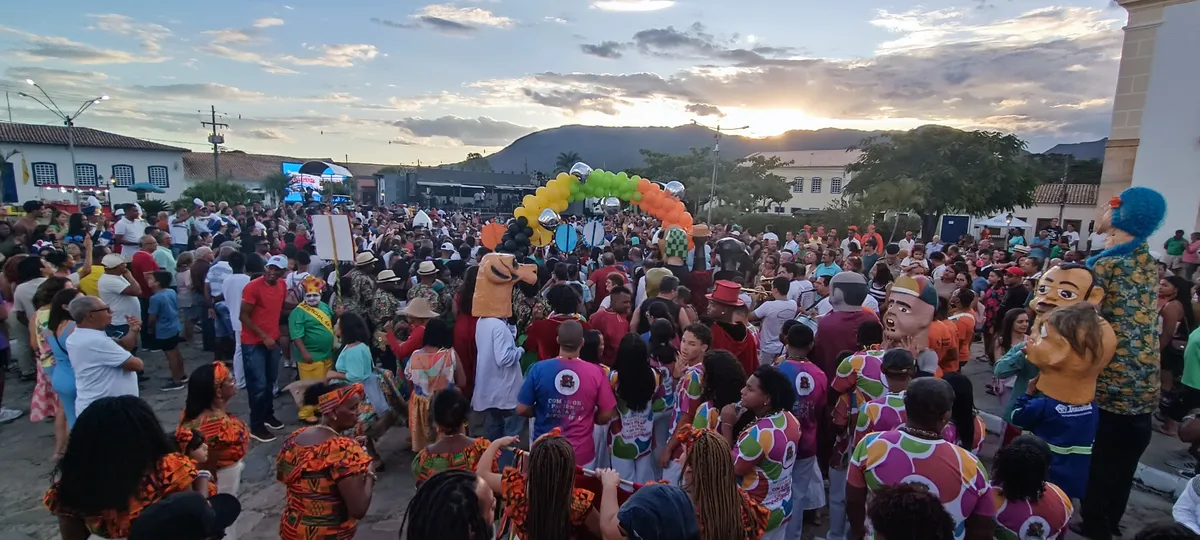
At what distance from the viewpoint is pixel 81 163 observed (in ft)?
133

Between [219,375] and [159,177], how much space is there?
→ 168 feet

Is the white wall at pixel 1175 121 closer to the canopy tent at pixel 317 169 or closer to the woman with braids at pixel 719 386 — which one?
the woman with braids at pixel 719 386

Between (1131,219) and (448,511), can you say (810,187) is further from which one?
(448,511)

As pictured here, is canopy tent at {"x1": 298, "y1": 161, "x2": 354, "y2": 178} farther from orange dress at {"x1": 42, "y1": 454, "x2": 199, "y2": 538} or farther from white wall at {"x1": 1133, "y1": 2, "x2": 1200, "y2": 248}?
orange dress at {"x1": 42, "y1": 454, "x2": 199, "y2": 538}

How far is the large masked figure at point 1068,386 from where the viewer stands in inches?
139

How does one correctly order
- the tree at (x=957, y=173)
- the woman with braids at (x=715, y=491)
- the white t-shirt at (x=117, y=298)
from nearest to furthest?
the woman with braids at (x=715, y=491) < the white t-shirt at (x=117, y=298) < the tree at (x=957, y=173)

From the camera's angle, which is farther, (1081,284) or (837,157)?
(837,157)

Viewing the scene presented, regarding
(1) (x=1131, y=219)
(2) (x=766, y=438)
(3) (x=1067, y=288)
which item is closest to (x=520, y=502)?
(2) (x=766, y=438)

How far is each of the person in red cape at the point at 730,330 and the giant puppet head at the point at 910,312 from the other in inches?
40.6

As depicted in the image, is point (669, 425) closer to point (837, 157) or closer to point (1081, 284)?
point (1081, 284)

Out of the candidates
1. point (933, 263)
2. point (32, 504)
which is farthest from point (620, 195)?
point (32, 504)

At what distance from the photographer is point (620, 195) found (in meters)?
11.7

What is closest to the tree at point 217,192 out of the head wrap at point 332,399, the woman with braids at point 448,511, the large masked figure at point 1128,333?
the head wrap at point 332,399

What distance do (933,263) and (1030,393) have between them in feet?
18.7
